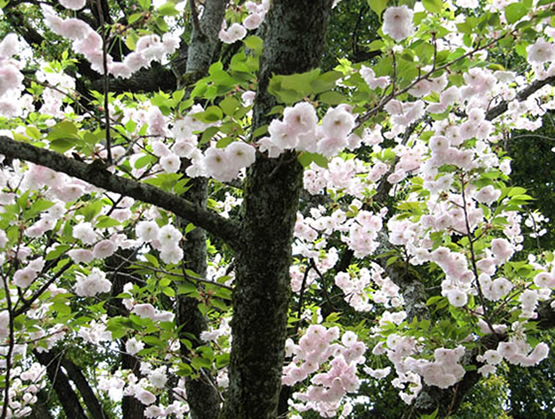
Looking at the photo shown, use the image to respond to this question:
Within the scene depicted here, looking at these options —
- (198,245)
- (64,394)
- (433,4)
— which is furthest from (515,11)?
(64,394)

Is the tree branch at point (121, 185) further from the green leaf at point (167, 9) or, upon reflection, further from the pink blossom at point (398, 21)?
the pink blossom at point (398, 21)

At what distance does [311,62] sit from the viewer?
1641 millimetres

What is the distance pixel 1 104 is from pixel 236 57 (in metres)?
1.46

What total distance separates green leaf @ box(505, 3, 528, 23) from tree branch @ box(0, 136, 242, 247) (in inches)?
50.4

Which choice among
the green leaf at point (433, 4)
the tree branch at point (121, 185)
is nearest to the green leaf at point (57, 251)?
the tree branch at point (121, 185)

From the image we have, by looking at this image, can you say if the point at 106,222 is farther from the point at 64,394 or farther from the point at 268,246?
the point at 64,394

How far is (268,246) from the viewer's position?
1.70 metres

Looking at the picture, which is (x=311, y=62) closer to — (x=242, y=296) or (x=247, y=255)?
(x=247, y=255)

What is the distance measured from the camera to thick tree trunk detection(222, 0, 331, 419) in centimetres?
161

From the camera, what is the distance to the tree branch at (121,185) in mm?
1504

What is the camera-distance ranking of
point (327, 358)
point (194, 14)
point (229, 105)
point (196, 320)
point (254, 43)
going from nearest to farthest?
point (229, 105), point (254, 43), point (194, 14), point (196, 320), point (327, 358)

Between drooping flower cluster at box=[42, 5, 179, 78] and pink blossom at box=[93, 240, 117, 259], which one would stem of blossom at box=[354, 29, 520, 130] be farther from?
pink blossom at box=[93, 240, 117, 259]

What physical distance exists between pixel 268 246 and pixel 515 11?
49.2 inches

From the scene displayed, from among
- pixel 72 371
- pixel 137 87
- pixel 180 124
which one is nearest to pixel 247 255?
pixel 180 124
